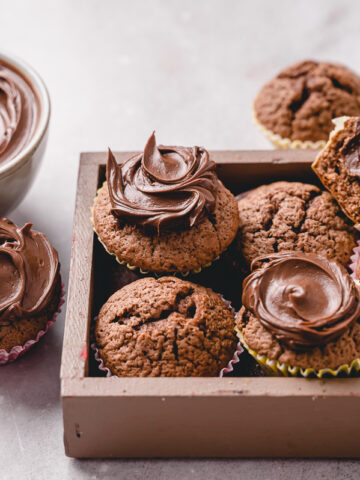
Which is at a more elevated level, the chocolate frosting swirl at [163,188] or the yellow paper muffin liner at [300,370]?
the chocolate frosting swirl at [163,188]

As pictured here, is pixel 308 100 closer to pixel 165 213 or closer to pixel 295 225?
pixel 295 225

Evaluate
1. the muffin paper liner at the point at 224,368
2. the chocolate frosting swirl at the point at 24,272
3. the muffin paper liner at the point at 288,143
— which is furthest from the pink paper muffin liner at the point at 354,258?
the chocolate frosting swirl at the point at 24,272

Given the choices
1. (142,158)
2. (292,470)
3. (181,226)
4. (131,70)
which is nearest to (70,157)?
(131,70)

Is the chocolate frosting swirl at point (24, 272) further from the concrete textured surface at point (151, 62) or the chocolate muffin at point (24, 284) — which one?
the concrete textured surface at point (151, 62)

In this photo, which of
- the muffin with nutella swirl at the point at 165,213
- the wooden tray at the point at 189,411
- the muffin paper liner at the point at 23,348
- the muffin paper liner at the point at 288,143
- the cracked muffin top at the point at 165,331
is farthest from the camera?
the muffin paper liner at the point at 288,143

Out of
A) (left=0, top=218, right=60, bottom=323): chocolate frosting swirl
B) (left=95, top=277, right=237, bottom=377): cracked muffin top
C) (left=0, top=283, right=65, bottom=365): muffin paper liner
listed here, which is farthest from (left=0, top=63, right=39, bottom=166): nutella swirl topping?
(left=95, top=277, right=237, bottom=377): cracked muffin top

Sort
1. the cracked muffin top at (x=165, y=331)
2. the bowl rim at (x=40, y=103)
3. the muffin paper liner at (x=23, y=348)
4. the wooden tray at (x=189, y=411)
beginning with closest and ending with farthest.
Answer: the wooden tray at (x=189, y=411) < the cracked muffin top at (x=165, y=331) < the muffin paper liner at (x=23, y=348) < the bowl rim at (x=40, y=103)

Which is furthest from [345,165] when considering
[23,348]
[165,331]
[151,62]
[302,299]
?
[151,62]

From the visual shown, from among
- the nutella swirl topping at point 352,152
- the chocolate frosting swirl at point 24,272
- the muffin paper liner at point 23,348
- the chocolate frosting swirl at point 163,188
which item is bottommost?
the muffin paper liner at point 23,348

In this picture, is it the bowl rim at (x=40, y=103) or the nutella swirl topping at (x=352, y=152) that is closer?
the nutella swirl topping at (x=352, y=152)
